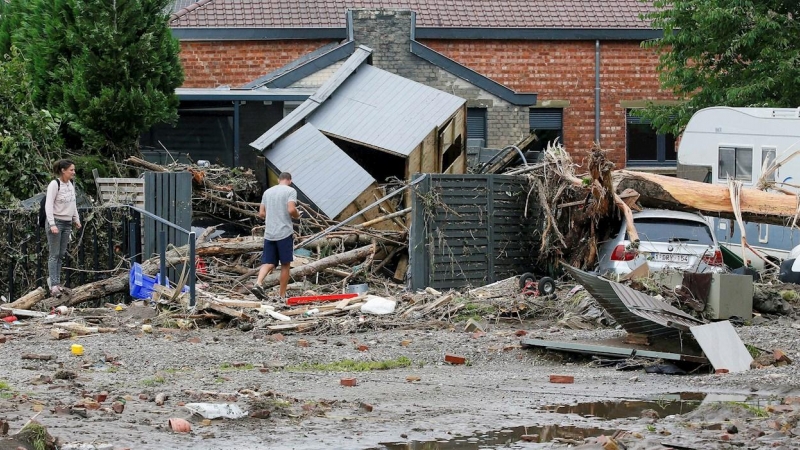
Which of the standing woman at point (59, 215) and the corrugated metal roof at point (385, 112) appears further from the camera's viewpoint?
the corrugated metal roof at point (385, 112)

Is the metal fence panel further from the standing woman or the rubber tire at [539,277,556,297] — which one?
the standing woman

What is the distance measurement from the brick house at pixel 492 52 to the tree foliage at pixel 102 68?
803cm

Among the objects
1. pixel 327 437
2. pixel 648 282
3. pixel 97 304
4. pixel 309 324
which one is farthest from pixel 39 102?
pixel 327 437

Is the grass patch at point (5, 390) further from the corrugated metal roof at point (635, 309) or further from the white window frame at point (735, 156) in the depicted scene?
the white window frame at point (735, 156)

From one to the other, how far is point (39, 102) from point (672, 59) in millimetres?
12813

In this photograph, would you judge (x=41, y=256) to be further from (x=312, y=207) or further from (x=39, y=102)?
(x=39, y=102)

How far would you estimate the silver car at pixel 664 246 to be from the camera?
626 inches

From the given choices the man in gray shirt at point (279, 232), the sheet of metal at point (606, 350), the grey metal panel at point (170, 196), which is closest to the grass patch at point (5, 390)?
the sheet of metal at point (606, 350)

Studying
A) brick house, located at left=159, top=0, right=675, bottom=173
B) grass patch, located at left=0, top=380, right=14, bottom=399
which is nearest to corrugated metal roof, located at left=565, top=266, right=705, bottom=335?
grass patch, located at left=0, top=380, right=14, bottom=399

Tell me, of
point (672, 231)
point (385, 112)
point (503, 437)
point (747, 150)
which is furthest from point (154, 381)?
point (747, 150)

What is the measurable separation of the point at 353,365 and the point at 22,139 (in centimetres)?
954

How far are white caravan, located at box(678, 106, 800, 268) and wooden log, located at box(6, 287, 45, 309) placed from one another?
10482 millimetres

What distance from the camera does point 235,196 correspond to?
19641mm

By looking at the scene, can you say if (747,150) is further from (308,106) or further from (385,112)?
(308,106)
